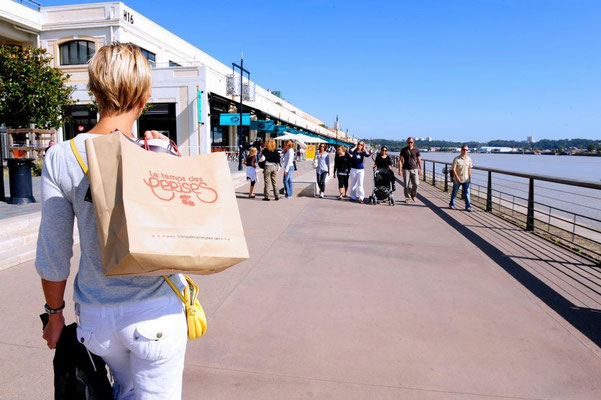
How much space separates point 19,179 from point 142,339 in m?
8.73

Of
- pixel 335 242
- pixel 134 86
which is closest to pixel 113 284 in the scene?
pixel 134 86

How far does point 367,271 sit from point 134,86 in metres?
4.31

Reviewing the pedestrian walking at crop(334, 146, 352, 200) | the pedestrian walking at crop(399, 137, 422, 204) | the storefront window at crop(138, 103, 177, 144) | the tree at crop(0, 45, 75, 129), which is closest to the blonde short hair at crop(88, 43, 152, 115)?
the pedestrian walking at crop(399, 137, 422, 204)

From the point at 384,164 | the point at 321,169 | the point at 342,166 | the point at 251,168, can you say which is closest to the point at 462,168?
the point at 384,164

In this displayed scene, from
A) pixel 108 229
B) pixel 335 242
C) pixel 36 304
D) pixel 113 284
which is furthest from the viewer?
pixel 335 242

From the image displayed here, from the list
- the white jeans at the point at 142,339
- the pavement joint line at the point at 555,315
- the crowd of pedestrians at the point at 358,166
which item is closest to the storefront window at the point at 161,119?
the crowd of pedestrians at the point at 358,166

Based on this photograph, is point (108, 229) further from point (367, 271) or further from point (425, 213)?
point (425, 213)

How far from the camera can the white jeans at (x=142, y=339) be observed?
1.40m

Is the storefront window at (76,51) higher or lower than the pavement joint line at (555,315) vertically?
higher

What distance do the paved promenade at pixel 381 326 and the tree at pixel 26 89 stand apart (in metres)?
12.1

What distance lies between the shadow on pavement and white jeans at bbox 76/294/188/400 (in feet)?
11.4

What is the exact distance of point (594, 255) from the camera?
6.37 m

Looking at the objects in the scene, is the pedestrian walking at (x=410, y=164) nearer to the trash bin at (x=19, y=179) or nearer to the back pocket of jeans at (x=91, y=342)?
the trash bin at (x=19, y=179)

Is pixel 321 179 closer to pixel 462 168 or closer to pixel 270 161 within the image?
pixel 270 161
